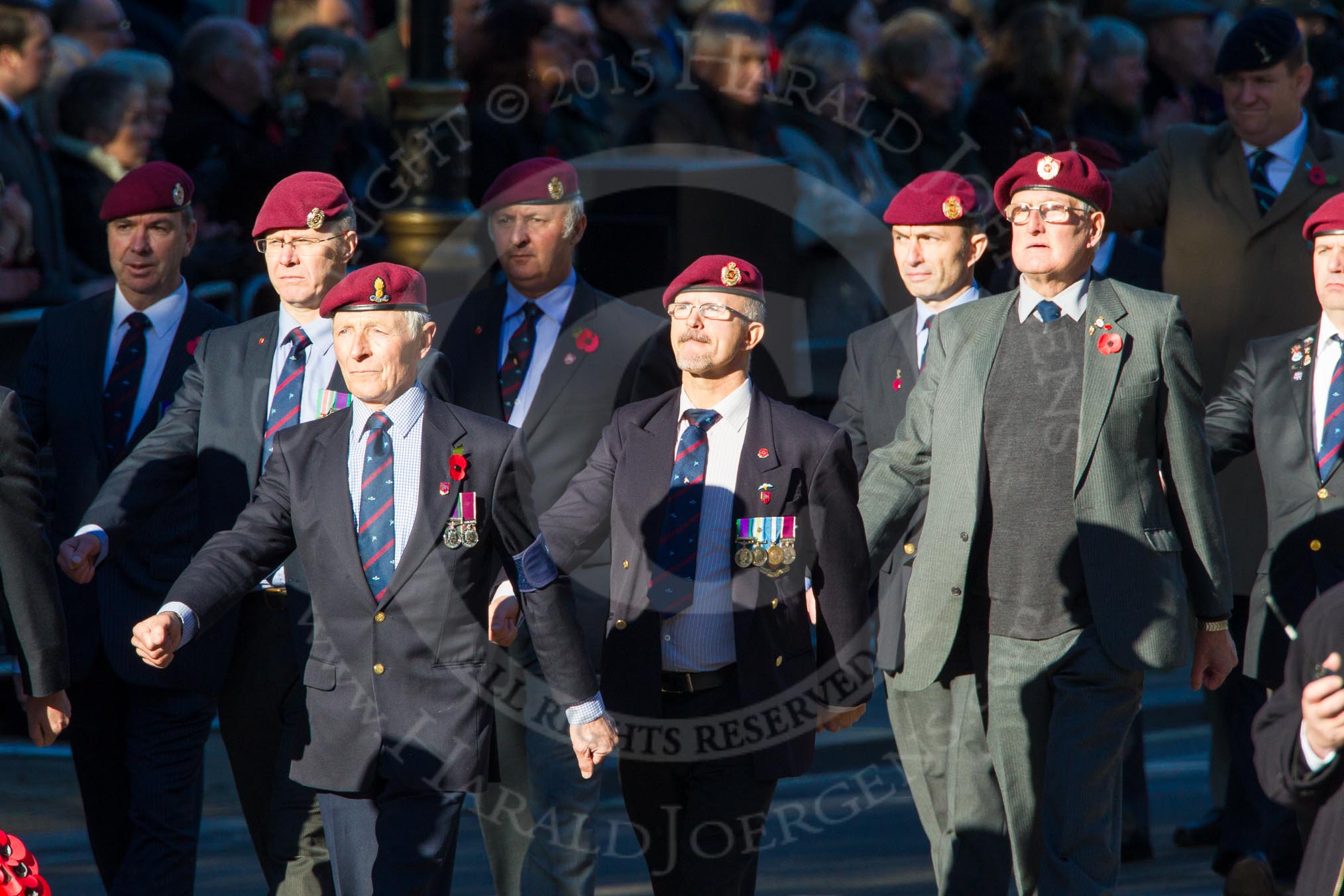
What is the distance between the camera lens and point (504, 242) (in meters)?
6.85

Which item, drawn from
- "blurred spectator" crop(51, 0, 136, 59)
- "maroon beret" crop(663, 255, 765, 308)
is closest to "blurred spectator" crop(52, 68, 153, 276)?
"blurred spectator" crop(51, 0, 136, 59)

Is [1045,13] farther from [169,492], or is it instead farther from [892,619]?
[169,492]

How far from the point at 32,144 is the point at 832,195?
3956mm

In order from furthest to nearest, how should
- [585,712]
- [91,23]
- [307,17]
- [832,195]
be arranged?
1. [307,17]
2. [832,195]
3. [91,23]
4. [585,712]

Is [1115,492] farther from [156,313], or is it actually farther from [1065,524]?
[156,313]

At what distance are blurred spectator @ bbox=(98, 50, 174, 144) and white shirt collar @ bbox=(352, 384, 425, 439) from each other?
4.00m

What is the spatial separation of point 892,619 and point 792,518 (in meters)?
0.93

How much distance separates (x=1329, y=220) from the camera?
6.56 m

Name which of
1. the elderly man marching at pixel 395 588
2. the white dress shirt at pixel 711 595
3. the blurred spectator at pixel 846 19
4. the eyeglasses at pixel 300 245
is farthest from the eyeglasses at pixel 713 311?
the blurred spectator at pixel 846 19

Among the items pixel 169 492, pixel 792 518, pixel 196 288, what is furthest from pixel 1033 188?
pixel 196 288

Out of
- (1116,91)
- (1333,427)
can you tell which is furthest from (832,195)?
(1333,427)

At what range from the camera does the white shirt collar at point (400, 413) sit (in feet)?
18.1

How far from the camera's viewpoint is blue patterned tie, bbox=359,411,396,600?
5.43 meters

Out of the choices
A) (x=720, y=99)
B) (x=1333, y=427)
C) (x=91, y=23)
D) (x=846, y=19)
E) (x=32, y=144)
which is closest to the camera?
(x=1333, y=427)
